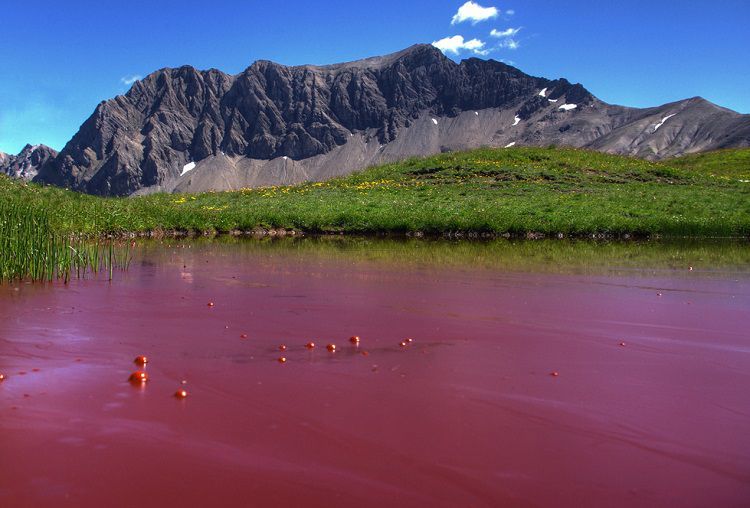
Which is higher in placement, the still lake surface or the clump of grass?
the clump of grass

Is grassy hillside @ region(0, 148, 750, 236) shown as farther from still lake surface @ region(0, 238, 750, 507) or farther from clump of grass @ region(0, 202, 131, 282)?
still lake surface @ region(0, 238, 750, 507)

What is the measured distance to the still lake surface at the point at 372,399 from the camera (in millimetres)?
3365

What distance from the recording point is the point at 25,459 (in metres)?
3.55

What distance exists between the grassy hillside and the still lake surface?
9967 millimetres

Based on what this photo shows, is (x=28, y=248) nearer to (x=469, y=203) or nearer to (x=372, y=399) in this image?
(x=372, y=399)

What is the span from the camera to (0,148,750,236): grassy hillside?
25328 millimetres

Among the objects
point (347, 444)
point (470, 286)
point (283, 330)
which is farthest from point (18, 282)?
point (347, 444)

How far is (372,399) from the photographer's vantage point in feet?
15.4

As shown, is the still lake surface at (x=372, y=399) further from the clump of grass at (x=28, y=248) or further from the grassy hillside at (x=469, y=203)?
the grassy hillside at (x=469, y=203)

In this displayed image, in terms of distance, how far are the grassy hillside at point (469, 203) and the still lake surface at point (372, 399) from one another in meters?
9.97

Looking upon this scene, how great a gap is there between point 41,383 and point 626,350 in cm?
536

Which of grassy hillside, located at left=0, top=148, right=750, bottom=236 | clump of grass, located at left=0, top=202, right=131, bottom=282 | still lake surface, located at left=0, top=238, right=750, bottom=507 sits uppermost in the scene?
grassy hillside, located at left=0, top=148, right=750, bottom=236

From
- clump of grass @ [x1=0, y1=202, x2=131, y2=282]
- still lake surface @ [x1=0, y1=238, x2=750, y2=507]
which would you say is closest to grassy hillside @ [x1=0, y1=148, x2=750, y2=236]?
clump of grass @ [x1=0, y1=202, x2=131, y2=282]

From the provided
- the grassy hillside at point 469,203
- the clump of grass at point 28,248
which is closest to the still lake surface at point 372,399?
the clump of grass at point 28,248
